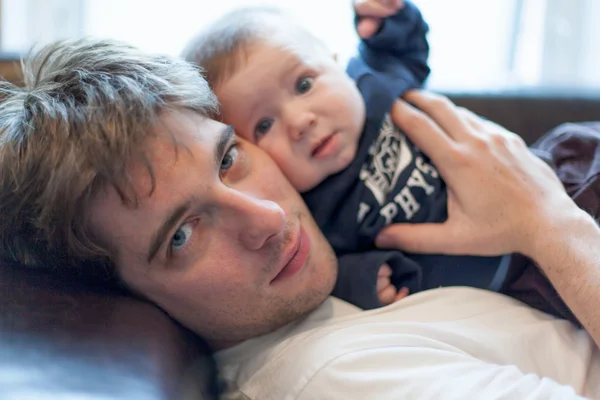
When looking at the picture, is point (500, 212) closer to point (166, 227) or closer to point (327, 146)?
point (327, 146)

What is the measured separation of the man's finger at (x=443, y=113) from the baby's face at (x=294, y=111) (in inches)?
7.0

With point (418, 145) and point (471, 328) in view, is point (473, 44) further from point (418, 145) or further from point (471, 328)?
point (471, 328)

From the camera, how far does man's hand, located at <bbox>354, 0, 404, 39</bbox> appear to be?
1.35m

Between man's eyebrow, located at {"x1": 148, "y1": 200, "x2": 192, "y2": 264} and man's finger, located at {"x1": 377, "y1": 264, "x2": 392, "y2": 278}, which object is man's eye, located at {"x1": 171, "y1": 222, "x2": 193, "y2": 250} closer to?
man's eyebrow, located at {"x1": 148, "y1": 200, "x2": 192, "y2": 264}

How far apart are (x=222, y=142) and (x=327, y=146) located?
24 cm

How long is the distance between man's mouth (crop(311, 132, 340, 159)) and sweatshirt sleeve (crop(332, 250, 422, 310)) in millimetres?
203

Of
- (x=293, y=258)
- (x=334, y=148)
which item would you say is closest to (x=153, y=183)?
(x=293, y=258)

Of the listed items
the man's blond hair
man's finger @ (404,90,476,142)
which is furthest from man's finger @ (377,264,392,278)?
the man's blond hair

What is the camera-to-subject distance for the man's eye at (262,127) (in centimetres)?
121

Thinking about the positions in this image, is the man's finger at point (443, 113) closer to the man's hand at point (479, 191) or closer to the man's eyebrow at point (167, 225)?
the man's hand at point (479, 191)

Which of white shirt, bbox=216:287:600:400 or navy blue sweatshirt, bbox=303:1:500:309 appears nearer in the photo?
white shirt, bbox=216:287:600:400

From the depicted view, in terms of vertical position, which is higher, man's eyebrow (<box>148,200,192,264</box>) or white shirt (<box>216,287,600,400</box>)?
man's eyebrow (<box>148,200,192,264</box>)

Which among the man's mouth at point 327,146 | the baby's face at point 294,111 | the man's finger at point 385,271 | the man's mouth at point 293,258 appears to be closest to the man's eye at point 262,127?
the baby's face at point 294,111

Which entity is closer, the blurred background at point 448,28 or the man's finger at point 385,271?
the man's finger at point 385,271
